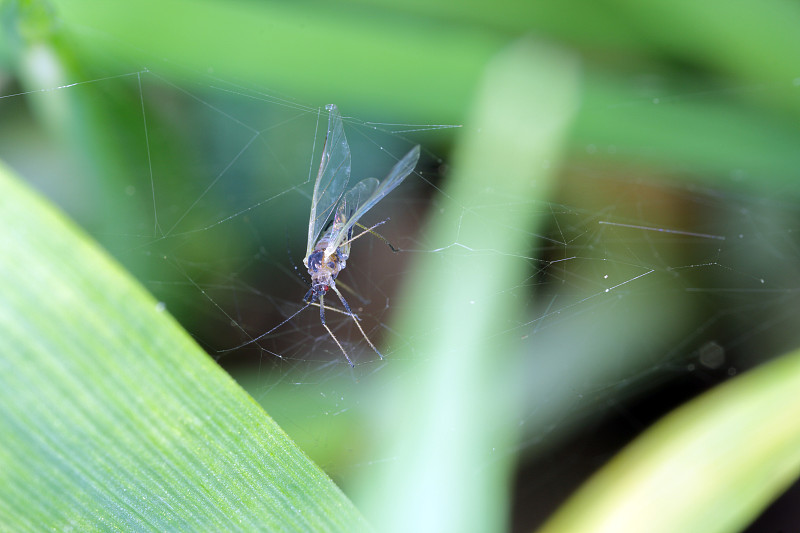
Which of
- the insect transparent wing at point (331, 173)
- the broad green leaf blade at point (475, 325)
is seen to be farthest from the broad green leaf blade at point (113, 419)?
the insect transparent wing at point (331, 173)

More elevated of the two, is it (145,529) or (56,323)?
(56,323)

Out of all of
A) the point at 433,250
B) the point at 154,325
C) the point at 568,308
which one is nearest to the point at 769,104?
the point at 568,308

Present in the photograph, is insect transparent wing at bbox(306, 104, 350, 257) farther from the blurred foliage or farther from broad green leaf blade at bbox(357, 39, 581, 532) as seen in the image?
broad green leaf blade at bbox(357, 39, 581, 532)

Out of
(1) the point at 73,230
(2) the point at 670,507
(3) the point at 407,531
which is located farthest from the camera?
(3) the point at 407,531

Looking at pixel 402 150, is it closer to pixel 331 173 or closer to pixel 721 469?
pixel 331 173

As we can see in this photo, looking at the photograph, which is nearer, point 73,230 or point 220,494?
point 73,230

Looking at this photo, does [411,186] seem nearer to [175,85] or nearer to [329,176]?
[329,176]

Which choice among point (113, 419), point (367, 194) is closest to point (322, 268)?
point (367, 194)
